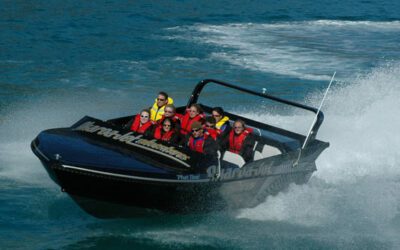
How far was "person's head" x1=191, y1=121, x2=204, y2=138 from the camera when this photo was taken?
1028 cm

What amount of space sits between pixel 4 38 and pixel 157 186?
16.4 metres

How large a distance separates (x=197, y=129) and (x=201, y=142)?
19cm

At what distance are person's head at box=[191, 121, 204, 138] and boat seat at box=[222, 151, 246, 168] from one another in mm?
615

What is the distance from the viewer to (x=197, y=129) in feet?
33.8

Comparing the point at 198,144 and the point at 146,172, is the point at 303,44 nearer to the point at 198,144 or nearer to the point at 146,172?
the point at 198,144

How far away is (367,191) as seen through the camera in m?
12.2

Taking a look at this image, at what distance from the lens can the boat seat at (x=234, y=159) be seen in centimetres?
1062

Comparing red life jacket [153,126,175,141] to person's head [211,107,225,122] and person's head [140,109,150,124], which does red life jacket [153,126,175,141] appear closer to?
person's head [140,109,150,124]

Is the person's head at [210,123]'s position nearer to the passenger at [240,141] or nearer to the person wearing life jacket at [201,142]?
the passenger at [240,141]

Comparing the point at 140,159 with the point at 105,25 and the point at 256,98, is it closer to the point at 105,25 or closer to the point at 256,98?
the point at 256,98

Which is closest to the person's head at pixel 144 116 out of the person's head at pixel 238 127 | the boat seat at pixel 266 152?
the person's head at pixel 238 127

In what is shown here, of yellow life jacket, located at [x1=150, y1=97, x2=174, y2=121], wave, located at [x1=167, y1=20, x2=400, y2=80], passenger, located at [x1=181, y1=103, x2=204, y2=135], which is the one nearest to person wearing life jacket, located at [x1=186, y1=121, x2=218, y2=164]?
passenger, located at [x1=181, y1=103, x2=204, y2=135]

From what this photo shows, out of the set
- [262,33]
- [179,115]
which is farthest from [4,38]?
[179,115]

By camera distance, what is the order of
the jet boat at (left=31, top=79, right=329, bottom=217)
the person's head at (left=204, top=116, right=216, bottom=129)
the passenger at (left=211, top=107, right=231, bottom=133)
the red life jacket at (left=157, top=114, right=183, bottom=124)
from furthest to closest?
1. the passenger at (left=211, top=107, right=231, bottom=133)
2. the person's head at (left=204, top=116, right=216, bottom=129)
3. the red life jacket at (left=157, top=114, right=183, bottom=124)
4. the jet boat at (left=31, top=79, right=329, bottom=217)
